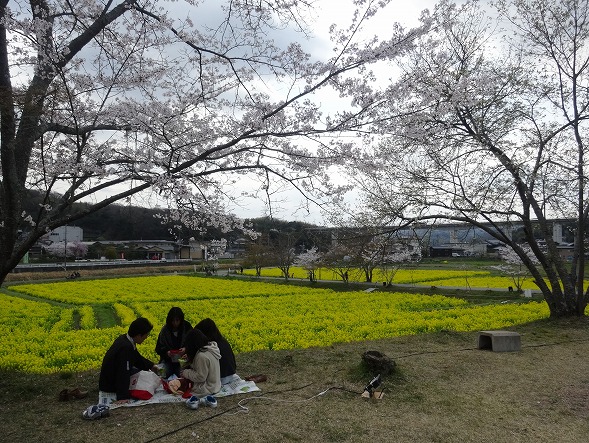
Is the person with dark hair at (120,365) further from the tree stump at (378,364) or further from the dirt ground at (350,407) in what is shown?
the tree stump at (378,364)

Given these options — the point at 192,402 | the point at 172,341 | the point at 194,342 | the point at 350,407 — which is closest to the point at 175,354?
the point at 172,341

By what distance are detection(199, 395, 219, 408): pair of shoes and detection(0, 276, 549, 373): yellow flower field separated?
13.7 feet

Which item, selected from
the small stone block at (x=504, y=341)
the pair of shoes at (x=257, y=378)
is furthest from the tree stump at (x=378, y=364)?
the small stone block at (x=504, y=341)

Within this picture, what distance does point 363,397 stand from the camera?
5781mm

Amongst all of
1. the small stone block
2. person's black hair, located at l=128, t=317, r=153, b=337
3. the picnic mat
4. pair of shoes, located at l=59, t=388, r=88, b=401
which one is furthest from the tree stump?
pair of shoes, located at l=59, t=388, r=88, b=401

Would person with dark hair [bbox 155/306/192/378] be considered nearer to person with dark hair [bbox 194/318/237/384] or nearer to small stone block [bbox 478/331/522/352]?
person with dark hair [bbox 194/318/237/384]

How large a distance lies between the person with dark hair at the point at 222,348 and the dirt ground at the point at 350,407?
42cm

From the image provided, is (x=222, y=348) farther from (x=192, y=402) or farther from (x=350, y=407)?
(x=350, y=407)

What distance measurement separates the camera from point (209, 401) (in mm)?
5379

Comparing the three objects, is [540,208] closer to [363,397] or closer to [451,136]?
[451,136]

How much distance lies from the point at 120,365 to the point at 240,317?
36.5 feet

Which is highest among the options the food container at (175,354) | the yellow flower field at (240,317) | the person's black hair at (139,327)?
the person's black hair at (139,327)

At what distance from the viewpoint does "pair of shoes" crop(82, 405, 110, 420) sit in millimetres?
4961

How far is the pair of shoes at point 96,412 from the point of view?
496 cm
